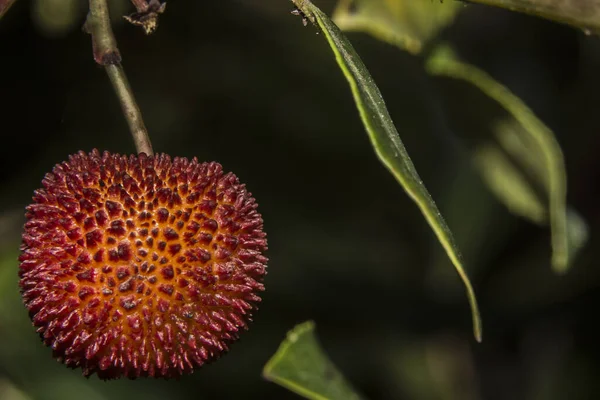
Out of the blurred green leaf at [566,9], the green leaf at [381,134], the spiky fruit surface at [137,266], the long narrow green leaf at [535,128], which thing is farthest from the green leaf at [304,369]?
the blurred green leaf at [566,9]

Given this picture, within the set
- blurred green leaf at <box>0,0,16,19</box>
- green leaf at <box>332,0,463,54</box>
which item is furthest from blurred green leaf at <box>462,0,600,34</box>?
blurred green leaf at <box>0,0,16,19</box>

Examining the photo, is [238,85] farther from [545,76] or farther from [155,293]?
[155,293]

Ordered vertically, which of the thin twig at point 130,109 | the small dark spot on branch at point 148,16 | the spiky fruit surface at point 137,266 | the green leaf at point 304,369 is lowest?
the green leaf at point 304,369

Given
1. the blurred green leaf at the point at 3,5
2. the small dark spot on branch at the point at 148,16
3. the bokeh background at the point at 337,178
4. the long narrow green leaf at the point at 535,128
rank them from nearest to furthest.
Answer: the blurred green leaf at the point at 3,5, the small dark spot on branch at the point at 148,16, the long narrow green leaf at the point at 535,128, the bokeh background at the point at 337,178

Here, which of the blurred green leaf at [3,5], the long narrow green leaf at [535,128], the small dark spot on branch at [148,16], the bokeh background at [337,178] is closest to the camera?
the blurred green leaf at [3,5]

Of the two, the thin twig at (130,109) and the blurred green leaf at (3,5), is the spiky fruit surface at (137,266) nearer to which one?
the thin twig at (130,109)
